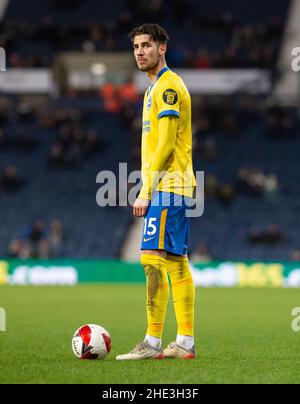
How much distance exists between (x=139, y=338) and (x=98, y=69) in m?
28.5

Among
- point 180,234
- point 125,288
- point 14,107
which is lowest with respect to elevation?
point 125,288

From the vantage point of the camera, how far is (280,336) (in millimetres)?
10211

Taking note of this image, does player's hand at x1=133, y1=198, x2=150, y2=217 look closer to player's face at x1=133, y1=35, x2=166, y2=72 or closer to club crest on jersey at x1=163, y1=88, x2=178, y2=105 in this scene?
club crest on jersey at x1=163, y1=88, x2=178, y2=105

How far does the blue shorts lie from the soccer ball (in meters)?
0.89

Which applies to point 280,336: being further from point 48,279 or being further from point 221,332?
point 48,279

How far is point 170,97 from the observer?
7.60 meters

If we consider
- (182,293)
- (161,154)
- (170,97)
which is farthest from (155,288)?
(170,97)

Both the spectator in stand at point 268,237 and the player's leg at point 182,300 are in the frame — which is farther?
the spectator in stand at point 268,237

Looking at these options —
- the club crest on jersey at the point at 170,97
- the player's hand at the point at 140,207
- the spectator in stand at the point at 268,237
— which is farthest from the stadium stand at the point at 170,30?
the player's hand at the point at 140,207

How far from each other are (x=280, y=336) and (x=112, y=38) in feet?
90.5

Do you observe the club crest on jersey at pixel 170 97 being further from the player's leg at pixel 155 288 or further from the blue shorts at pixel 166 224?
the player's leg at pixel 155 288

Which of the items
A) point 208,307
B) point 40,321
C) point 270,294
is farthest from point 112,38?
point 40,321

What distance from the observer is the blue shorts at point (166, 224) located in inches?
298

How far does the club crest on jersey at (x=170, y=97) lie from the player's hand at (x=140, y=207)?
87 cm
